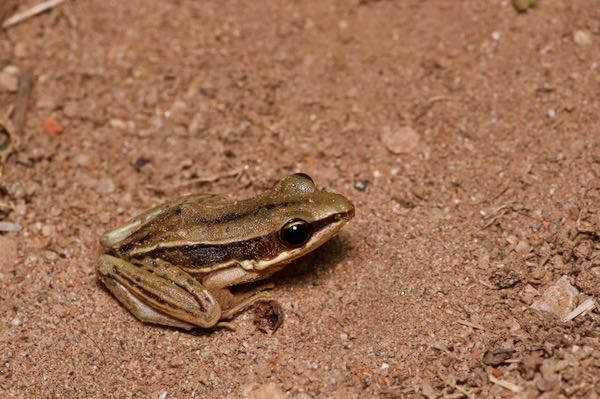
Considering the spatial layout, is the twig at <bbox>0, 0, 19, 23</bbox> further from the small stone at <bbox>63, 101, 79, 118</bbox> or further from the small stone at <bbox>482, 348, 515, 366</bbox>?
the small stone at <bbox>482, 348, 515, 366</bbox>

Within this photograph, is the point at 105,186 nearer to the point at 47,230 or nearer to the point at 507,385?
the point at 47,230

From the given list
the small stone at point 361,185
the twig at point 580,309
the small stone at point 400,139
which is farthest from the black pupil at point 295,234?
the twig at point 580,309

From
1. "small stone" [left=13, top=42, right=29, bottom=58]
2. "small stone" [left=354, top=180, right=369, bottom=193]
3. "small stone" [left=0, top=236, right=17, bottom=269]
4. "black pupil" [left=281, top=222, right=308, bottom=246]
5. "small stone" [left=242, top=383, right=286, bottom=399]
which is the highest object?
"small stone" [left=13, top=42, right=29, bottom=58]

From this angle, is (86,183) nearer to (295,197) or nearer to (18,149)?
(18,149)

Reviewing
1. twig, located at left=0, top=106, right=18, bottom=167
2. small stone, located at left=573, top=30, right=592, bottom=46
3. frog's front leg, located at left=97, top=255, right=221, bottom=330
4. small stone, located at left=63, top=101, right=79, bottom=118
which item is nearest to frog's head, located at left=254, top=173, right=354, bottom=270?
frog's front leg, located at left=97, top=255, right=221, bottom=330

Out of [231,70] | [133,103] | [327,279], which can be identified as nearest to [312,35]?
[231,70]

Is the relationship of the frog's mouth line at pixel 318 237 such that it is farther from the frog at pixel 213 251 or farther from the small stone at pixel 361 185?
the small stone at pixel 361 185
